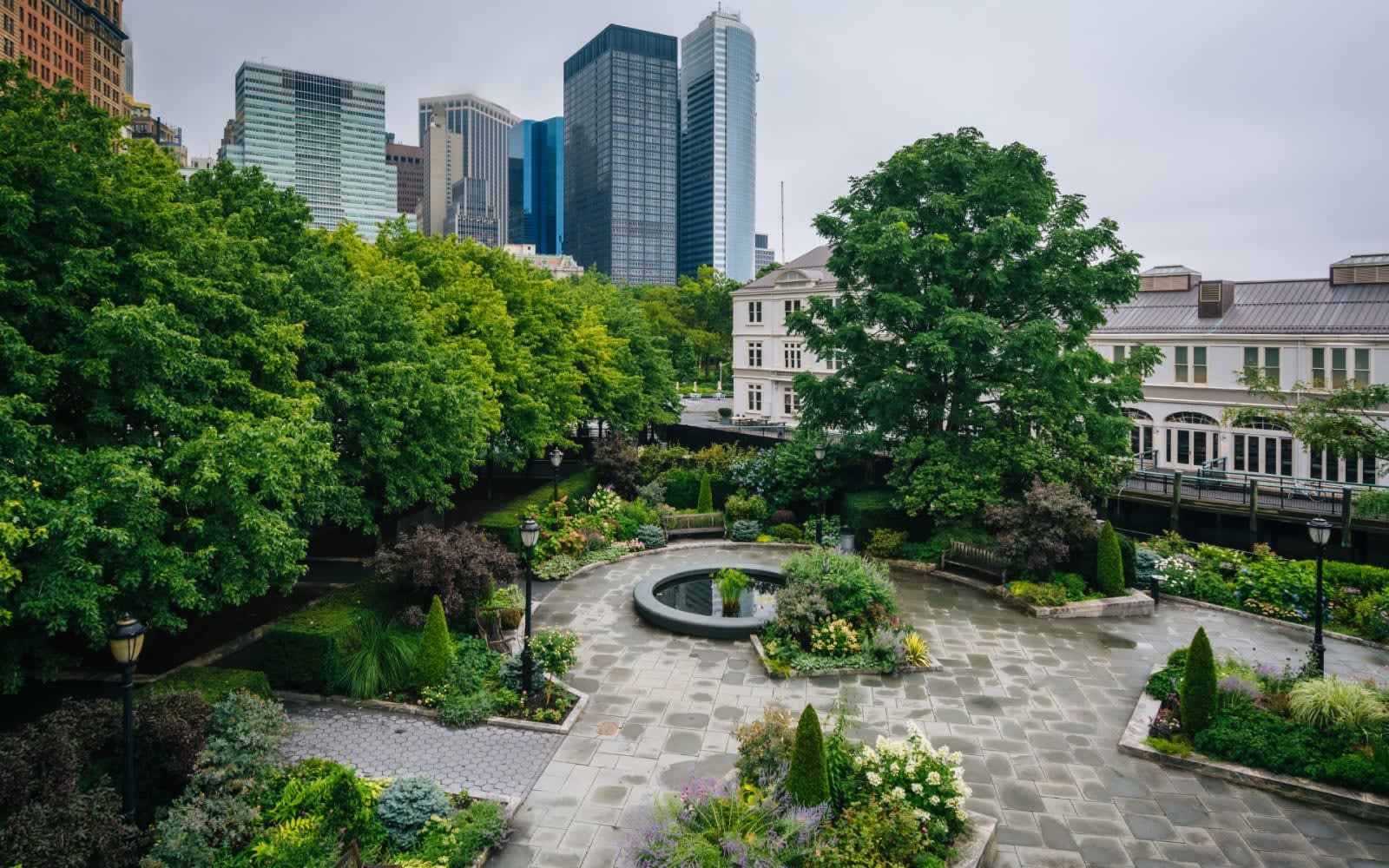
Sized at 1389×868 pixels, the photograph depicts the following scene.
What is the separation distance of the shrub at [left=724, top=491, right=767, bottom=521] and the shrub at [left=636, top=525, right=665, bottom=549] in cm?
293

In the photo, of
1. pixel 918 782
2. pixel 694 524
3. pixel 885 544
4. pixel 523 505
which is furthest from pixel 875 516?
pixel 918 782

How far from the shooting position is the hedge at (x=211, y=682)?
12312mm

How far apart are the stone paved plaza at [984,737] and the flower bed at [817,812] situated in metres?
0.94

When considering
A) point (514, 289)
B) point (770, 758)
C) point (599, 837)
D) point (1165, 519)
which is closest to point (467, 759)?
point (599, 837)

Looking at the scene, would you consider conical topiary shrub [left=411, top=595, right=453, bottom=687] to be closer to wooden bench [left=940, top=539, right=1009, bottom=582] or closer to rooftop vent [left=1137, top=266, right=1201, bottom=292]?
wooden bench [left=940, top=539, right=1009, bottom=582]

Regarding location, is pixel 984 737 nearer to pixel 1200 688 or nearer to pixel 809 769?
pixel 1200 688

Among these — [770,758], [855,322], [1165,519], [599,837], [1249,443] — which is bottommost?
[599,837]

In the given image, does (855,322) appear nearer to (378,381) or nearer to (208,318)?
(378,381)

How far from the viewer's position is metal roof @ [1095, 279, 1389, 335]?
33.0 m

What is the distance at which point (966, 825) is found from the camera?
33.7 feet

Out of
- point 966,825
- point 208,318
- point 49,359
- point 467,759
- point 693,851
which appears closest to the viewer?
point 693,851

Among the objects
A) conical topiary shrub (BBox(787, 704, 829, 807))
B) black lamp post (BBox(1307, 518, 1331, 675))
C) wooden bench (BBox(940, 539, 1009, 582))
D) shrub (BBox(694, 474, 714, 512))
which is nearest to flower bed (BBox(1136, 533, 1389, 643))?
wooden bench (BBox(940, 539, 1009, 582))

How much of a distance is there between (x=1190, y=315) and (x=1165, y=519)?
15.5 m

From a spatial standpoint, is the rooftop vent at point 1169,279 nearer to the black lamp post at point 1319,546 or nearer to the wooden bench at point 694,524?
the wooden bench at point 694,524
